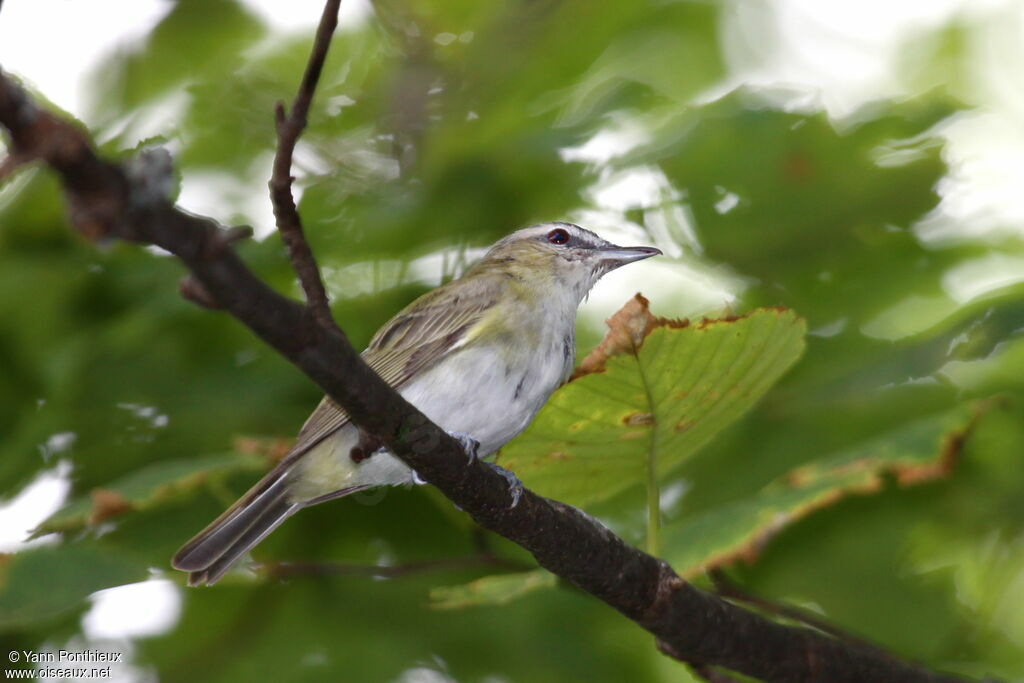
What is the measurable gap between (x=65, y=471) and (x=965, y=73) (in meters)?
4.86

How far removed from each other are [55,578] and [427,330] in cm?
152

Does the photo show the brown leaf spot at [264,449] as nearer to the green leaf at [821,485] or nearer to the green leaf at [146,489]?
the green leaf at [146,489]

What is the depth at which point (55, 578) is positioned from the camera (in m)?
3.46

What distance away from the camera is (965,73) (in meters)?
5.89

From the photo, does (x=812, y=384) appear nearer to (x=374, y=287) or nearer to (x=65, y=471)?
(x=374, y=287)

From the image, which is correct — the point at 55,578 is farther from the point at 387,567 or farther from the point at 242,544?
the point at 387,567

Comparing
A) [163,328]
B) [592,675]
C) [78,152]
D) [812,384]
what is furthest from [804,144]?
[78,152]

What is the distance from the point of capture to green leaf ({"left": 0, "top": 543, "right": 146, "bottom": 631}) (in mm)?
3369

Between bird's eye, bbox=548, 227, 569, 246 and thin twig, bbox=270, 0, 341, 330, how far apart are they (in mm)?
3261

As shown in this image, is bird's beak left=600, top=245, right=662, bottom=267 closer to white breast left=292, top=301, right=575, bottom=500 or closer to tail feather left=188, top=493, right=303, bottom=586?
white breast left=292, top=301, right=575, bottom=500

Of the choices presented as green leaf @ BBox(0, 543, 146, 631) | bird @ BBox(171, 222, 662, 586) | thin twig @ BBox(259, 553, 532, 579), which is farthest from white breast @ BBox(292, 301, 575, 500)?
green leaf @ BBox(0, 543, 146, 631)

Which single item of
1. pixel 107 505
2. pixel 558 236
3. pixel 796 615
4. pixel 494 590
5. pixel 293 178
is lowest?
pixel 796 615

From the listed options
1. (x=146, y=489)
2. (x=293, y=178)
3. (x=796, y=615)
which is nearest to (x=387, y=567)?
(x=146, y=489)

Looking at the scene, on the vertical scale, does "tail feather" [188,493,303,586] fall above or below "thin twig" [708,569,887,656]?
above
